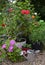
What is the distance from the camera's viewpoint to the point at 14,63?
4.65 metres

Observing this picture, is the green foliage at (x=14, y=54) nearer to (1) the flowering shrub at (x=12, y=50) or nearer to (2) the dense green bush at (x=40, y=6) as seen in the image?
→ (1) the flowering shrub at (x=12, y=50)

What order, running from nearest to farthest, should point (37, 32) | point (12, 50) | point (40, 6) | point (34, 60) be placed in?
1. point (12, 50)
2. point (34, 60)
3. point (37, 32)
4. point (40, 6)

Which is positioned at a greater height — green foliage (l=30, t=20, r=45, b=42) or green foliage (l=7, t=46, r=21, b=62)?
green foliage (l=30, t=20, r=45, b=42)

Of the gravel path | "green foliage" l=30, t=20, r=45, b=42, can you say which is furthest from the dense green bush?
the gravel path

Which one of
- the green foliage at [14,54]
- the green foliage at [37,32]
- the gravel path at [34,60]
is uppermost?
the green foliage at [37,32]

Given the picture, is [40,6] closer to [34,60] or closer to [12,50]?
[34,60]

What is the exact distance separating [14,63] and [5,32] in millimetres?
1011

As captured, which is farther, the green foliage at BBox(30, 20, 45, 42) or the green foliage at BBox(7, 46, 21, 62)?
the green foliage at BBox(30, 20, 45, 42)

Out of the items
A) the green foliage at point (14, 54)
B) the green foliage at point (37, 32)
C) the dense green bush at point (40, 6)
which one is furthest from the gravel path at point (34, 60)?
the dense green bush at point (40, 6)

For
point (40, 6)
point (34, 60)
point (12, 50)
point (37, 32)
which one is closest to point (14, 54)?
point (12, 50)

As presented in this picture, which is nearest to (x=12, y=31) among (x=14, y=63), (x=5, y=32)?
(x=5, y=32)

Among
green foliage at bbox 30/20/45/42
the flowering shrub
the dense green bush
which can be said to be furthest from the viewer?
the dense green bush

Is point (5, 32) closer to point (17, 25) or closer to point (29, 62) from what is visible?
point (17, 25)

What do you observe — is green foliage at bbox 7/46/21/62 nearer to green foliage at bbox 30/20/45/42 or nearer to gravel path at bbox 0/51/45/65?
gravel path at bbox 0/51/45/65
